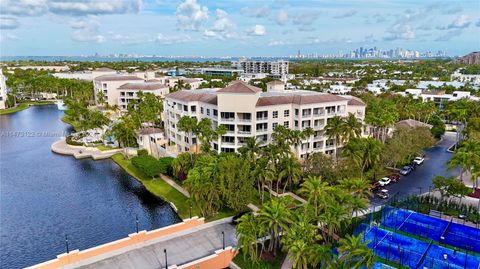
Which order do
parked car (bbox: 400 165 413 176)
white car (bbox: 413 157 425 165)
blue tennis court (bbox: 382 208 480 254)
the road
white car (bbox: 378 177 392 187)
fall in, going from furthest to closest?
white car (bbox: 413 157 425 165), parked car (bbox: 400 165 413 176), white car (bbox: 378 177 392 187), the road, blue tennis court (bbox: 382 208 480 254)

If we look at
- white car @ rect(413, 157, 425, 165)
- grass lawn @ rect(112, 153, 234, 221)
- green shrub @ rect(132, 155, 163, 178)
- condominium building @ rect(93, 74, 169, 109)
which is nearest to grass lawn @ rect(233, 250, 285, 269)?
grass lawn @ rect(112, 153, 234, 221)

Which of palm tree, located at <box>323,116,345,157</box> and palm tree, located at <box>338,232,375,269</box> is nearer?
palm tree, located at <box>338,232,375,269</box>

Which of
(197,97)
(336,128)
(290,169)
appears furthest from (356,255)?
(197,97)

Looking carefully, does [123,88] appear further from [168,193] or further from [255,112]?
[168,193]

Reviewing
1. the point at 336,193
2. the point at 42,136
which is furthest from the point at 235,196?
the point at 42,136

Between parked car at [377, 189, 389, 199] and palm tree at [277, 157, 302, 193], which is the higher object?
palm tree at [277, 157, 302, 193]

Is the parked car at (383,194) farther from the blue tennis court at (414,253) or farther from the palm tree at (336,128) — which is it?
the blue tennis court at (414,253)

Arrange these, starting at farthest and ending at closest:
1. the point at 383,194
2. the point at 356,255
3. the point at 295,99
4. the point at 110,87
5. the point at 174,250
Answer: the point at 110,87
the point at 295,99
the point at 383,194
the point at 174,250
the point at 356,255

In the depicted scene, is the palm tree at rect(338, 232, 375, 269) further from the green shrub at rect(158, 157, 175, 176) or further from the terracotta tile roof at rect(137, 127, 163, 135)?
the terracotta tile roof at rect(137, 127, 163, 135)
